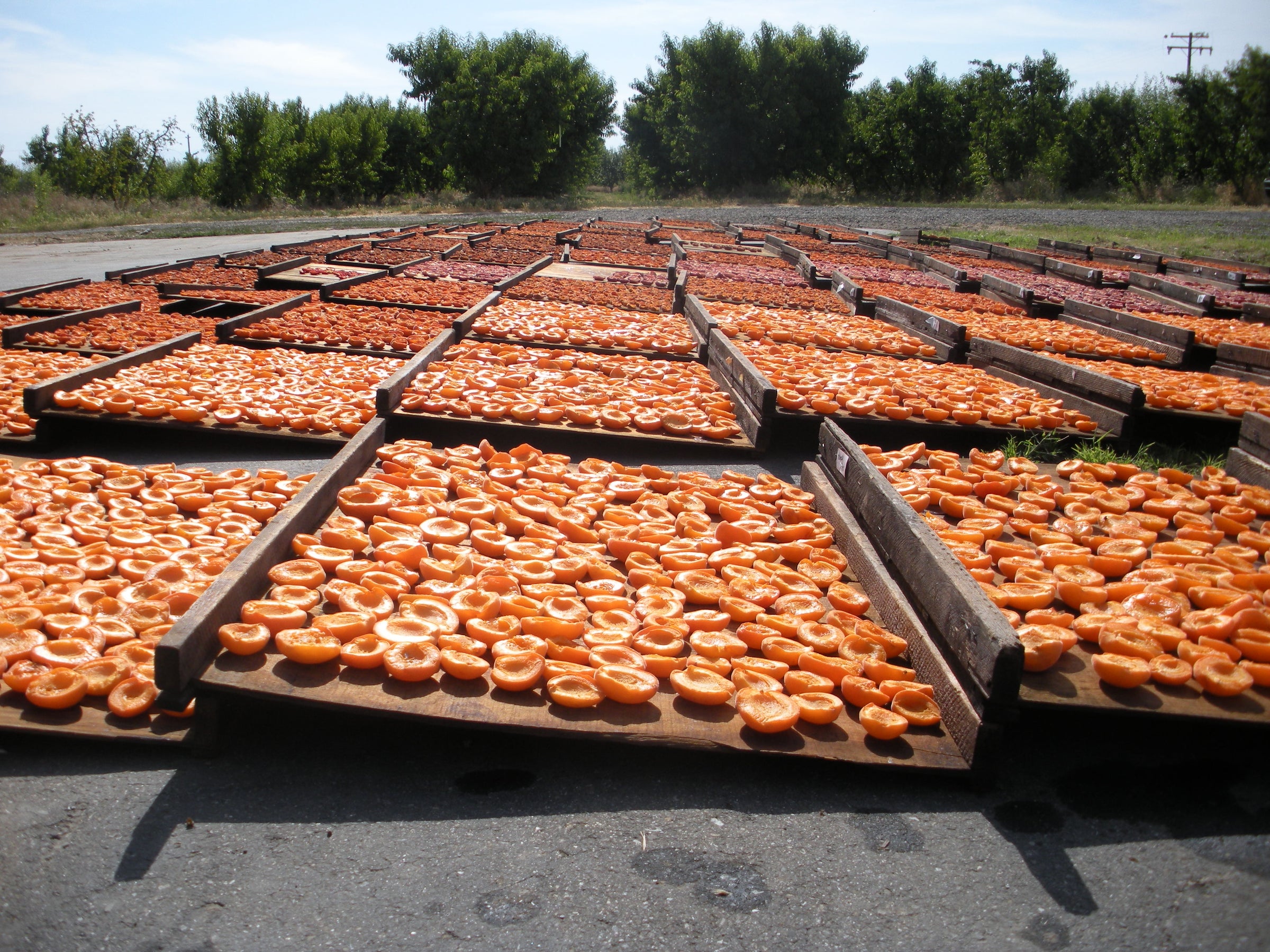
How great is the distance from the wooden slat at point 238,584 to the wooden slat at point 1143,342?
774cm

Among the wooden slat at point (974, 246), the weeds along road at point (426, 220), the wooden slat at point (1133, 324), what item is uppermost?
the weeds along road at point (426, 220)

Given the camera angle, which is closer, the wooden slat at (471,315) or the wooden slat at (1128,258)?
the wooden slat at (471,315)

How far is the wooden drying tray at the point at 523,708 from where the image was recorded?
8.96 feet

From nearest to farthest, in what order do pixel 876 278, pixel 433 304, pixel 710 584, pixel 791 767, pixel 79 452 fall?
pixel 791 767
pixel 710 584
pixel 79 452
pixel 433 304
pixel 876 278

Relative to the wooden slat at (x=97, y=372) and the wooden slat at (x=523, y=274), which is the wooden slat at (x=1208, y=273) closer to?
the wooden slat at (x=523, y=274)

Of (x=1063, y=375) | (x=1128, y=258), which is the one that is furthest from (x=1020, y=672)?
(x=1128, y=258)

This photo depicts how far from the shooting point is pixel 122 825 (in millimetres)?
2512

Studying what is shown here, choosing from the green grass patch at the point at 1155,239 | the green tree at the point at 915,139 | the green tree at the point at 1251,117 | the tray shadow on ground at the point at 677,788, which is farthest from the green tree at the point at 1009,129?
the tray shadow on ground at the point at 677,788

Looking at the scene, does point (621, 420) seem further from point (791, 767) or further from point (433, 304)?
point (433, 304)

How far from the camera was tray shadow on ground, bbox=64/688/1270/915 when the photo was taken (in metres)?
2.60

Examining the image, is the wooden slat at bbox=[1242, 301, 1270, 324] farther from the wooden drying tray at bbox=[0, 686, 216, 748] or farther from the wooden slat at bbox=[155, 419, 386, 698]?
the wooden drying tray at bbox=[0, 686, 216, 748]

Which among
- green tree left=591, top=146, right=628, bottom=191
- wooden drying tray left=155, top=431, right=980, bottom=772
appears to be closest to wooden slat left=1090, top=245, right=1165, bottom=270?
wooden drying tray left=155, top=431, right=980, bottom=772

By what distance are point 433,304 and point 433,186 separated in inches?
1996

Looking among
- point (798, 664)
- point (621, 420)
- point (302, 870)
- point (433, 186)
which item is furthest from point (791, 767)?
point (433, 186)
